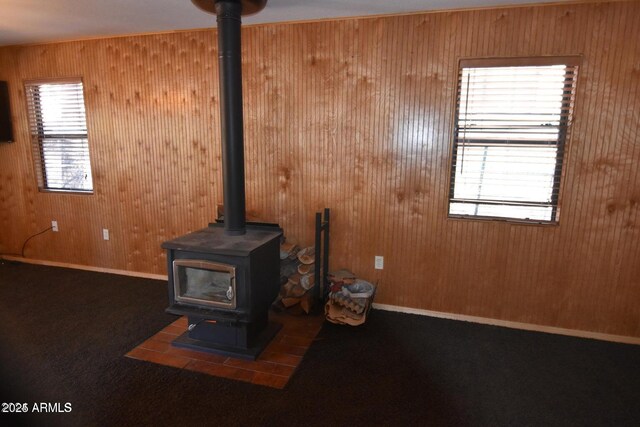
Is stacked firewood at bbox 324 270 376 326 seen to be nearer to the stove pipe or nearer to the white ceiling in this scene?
the stove pipe

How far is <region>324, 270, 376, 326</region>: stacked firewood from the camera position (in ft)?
8.86

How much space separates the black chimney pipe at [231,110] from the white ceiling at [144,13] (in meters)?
0.43

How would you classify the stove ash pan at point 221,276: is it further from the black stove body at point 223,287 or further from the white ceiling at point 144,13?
the white ceiling at point 144,13

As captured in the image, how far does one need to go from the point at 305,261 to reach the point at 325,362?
0.88 meters

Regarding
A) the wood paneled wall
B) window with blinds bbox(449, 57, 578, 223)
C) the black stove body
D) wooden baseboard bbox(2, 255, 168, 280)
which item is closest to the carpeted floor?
the black stove body

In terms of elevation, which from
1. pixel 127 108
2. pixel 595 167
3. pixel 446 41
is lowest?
pixel 595 167

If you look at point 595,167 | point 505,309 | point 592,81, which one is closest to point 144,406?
point 505,309

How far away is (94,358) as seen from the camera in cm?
233

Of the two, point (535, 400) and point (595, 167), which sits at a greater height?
point (595, 167)

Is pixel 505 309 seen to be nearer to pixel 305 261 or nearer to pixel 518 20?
pixel 305 261

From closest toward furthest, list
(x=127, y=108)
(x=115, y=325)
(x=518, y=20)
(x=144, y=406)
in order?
(x=144, y=406) → (x=518, y=20) → (x=115, y=325) → (x=127, y=108)

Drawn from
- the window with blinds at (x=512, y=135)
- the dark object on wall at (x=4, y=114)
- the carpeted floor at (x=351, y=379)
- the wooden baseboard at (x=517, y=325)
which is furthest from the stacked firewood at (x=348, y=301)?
the dark object on wall at (x=4, y=114)

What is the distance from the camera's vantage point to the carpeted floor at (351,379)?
1.87 metres

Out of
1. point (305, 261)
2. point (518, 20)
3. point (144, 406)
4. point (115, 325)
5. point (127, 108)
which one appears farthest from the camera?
point (127, 108)
